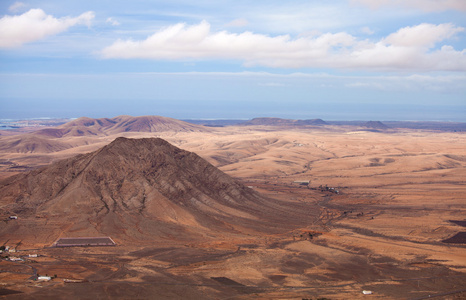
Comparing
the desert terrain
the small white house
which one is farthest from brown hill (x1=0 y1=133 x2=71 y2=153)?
the small white house

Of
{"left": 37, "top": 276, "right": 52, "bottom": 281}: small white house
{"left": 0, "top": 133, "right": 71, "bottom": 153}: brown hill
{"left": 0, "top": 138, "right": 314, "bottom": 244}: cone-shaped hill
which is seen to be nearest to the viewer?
{"left": 37, "top": 276, "right": 52, "bottom": 281}: small white house

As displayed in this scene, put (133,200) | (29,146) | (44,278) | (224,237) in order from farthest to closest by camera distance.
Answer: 1. (29,146)
2. (133,200)
3. (224,237)
4. (44,278)

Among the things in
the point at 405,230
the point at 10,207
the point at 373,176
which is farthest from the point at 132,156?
the point at 373,176

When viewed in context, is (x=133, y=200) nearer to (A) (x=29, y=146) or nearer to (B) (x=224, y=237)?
(B) (x=224, y=237)

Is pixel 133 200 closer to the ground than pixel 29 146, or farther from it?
closer to the ground

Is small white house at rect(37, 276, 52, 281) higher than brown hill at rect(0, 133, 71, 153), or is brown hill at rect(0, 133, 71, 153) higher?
brown hill at rect(0, 133, 71, 153)

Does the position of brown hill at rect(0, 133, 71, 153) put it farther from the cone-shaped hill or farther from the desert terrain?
the cone-shaped hill

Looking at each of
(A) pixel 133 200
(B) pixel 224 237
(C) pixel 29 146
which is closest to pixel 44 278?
(B) pixel 224 237

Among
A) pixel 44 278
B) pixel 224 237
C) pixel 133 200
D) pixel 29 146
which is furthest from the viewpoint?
pixel 29 146

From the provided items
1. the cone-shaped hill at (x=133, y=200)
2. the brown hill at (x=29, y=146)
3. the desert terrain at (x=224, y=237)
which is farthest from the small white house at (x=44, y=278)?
the brown hill at (x=29, y=146)
